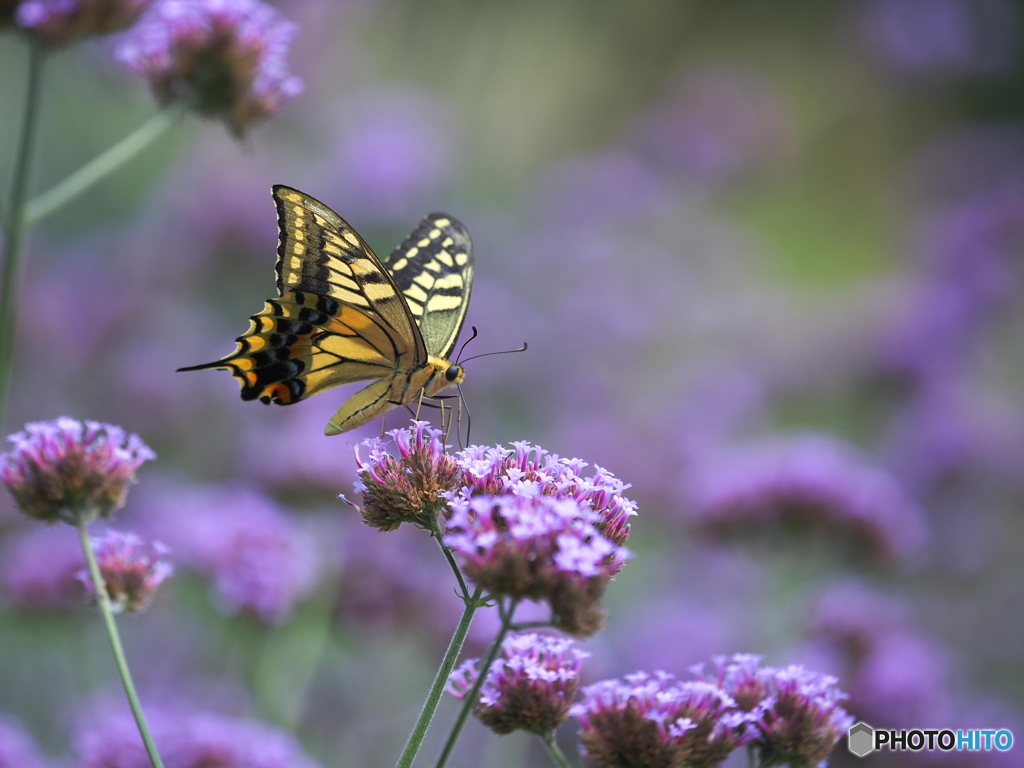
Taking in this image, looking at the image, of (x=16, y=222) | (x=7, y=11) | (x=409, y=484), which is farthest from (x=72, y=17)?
(x=409, y=484)

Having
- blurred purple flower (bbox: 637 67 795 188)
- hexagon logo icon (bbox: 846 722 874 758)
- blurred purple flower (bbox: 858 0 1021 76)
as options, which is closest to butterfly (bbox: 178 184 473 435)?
hexagon logo icon (bbox: 846 722 874 758)

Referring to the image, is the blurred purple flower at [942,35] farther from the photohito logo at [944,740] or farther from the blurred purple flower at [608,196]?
the photohito logo at [944,740]

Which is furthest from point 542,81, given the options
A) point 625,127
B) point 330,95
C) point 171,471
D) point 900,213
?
point 171,471

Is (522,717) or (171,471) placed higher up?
(171,471)

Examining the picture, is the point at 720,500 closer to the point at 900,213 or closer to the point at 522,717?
the point at 522,717

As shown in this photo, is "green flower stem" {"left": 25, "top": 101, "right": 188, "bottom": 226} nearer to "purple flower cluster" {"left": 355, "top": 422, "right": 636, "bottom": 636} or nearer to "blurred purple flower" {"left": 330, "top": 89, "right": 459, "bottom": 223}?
"purple flower cluster" {"left": 355, "top": 422, "right": 636, "bottom": 636}
